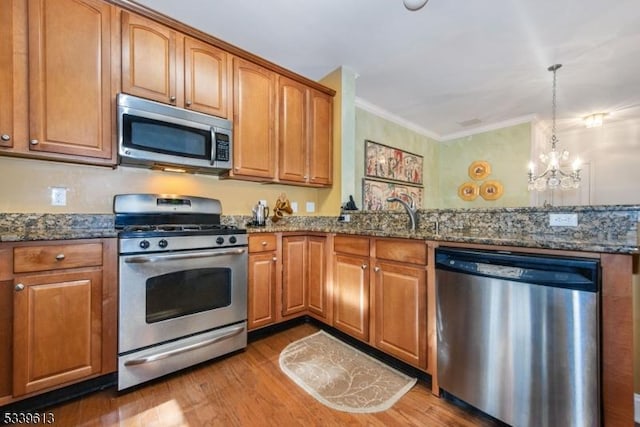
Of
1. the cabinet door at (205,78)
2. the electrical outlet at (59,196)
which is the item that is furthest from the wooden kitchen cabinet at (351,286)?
the electrical outlet at (59,196)

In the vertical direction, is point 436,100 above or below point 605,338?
above

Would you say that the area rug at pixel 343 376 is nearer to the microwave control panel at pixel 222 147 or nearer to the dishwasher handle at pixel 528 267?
the dishwasher handle at pixel 528 267

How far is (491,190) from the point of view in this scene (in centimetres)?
452

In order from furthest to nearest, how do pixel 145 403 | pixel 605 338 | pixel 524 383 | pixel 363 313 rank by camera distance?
pixel 363 313
pixel 145 403
pixel 524 383
pixel 605 338

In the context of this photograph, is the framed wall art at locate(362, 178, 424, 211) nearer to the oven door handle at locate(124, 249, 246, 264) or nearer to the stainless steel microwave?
the stainless steel microwave

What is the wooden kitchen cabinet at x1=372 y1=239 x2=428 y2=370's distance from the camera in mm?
1601

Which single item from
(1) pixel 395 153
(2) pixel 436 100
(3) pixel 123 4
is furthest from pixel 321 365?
(2) pixel 436 100

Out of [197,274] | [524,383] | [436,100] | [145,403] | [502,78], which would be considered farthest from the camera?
[436,100]

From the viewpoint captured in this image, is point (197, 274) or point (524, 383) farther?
point (197, 274)

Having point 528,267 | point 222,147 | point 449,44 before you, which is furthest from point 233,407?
point 449,44

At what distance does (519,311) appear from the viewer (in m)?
1.19

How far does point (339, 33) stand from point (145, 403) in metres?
2.92

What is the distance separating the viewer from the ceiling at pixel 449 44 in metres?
1.99

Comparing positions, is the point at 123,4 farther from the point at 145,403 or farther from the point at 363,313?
the point at 363,313
